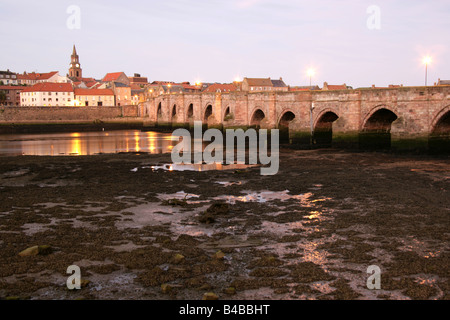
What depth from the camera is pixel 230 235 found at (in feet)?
37.5

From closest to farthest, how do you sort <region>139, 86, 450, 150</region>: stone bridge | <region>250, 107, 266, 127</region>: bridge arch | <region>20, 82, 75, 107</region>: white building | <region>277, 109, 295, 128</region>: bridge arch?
<region>139, 86, 450, 150</region>: stone bridge
<region>277, 109, 295, 128</region>: bridge arch
<region>250, 107, 266, 127</region>: bridge arch
<region>20, 82, 75, 107</region>: white building

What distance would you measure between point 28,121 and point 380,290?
76.7 m

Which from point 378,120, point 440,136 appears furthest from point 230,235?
point 378,120

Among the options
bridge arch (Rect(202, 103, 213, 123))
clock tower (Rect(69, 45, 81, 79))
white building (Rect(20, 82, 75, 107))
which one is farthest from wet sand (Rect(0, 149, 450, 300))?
clock tower (Rect(69, 45, 81, 79))

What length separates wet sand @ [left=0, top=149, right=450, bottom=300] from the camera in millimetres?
8180

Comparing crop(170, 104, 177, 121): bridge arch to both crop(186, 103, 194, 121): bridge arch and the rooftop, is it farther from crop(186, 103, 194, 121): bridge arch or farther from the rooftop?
the rooftop

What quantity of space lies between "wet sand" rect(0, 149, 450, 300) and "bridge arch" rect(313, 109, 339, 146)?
15.7 metres

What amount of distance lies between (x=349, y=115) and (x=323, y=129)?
4.47 meters

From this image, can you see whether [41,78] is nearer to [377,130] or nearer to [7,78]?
[7,78]

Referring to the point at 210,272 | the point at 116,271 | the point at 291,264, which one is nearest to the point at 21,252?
the point at 116,271

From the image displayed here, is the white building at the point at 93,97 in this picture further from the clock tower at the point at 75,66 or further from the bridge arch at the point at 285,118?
the bridge arch at the point at 285,118
